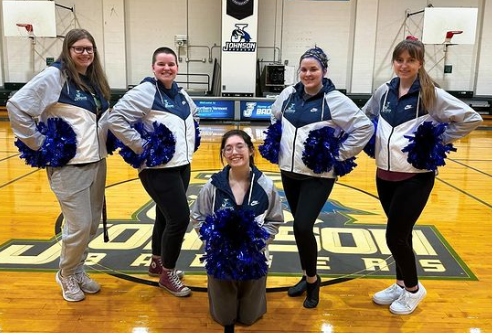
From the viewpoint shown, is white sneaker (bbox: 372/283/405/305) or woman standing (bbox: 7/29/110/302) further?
white sneaker (bbox: 372/283/405/305)

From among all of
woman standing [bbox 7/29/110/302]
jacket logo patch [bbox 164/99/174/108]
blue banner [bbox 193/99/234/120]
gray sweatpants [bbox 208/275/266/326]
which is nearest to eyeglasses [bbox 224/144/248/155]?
jacket logo patch [bbox 164/99/174/108]

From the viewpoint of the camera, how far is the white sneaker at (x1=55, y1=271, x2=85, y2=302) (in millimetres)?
2631

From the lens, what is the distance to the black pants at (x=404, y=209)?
236 centimetres

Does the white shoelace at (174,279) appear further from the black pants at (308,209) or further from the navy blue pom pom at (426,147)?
the navy blue pom pom at (426,147)

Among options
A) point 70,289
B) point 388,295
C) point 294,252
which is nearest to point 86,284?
point 70,289

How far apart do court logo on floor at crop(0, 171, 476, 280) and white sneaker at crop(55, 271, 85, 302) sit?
1.40 ft

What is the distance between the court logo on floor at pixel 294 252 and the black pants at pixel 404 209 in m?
0.58

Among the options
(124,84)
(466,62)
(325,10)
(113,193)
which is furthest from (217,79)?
(113,193)

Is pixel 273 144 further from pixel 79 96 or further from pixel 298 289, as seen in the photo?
pixel 79 96

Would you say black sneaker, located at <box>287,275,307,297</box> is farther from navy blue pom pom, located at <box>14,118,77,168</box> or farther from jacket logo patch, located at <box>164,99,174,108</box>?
navy blue pom pom, located at <box>14,118,77,168</box>

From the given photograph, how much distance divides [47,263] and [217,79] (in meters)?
9.90

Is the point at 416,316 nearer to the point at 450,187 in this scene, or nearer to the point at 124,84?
the point at 450,187

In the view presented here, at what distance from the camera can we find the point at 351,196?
5.02 m

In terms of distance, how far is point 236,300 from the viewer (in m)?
2.36
